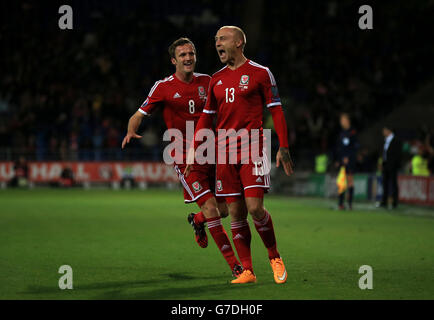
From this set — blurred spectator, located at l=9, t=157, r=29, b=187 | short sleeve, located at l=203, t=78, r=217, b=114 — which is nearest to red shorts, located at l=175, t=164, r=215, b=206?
short sleeve, located at l=203, t=78, r=217, b=114

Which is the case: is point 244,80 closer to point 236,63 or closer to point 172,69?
point 236,63

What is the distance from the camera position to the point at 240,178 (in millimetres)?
7422

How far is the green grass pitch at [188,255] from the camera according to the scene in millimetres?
6887

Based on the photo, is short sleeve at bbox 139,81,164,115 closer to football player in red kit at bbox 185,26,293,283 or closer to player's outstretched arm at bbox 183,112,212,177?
player's outstretched arm at bbox 183,112,212,177

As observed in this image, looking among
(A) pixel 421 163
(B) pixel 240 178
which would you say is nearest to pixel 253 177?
(B) pixel 240 178

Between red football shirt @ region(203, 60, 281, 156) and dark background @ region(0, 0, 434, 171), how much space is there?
2074 centimetres

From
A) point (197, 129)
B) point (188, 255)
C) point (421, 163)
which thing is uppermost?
point (197, 129)

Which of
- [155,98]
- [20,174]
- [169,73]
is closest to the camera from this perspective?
[155,98]

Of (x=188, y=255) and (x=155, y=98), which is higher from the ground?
(x=155, y=98)

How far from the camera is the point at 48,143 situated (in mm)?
30875

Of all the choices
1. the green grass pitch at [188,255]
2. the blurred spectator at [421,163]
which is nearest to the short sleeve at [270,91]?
the green grass pitch at [188,255]

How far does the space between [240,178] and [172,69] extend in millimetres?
26689

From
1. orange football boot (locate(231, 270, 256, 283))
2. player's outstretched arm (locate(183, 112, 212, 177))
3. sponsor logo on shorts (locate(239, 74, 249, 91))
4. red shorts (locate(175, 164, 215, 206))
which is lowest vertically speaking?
orange football boot (locate(231, 270, 256, 283))

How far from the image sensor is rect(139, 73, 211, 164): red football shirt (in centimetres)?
820
